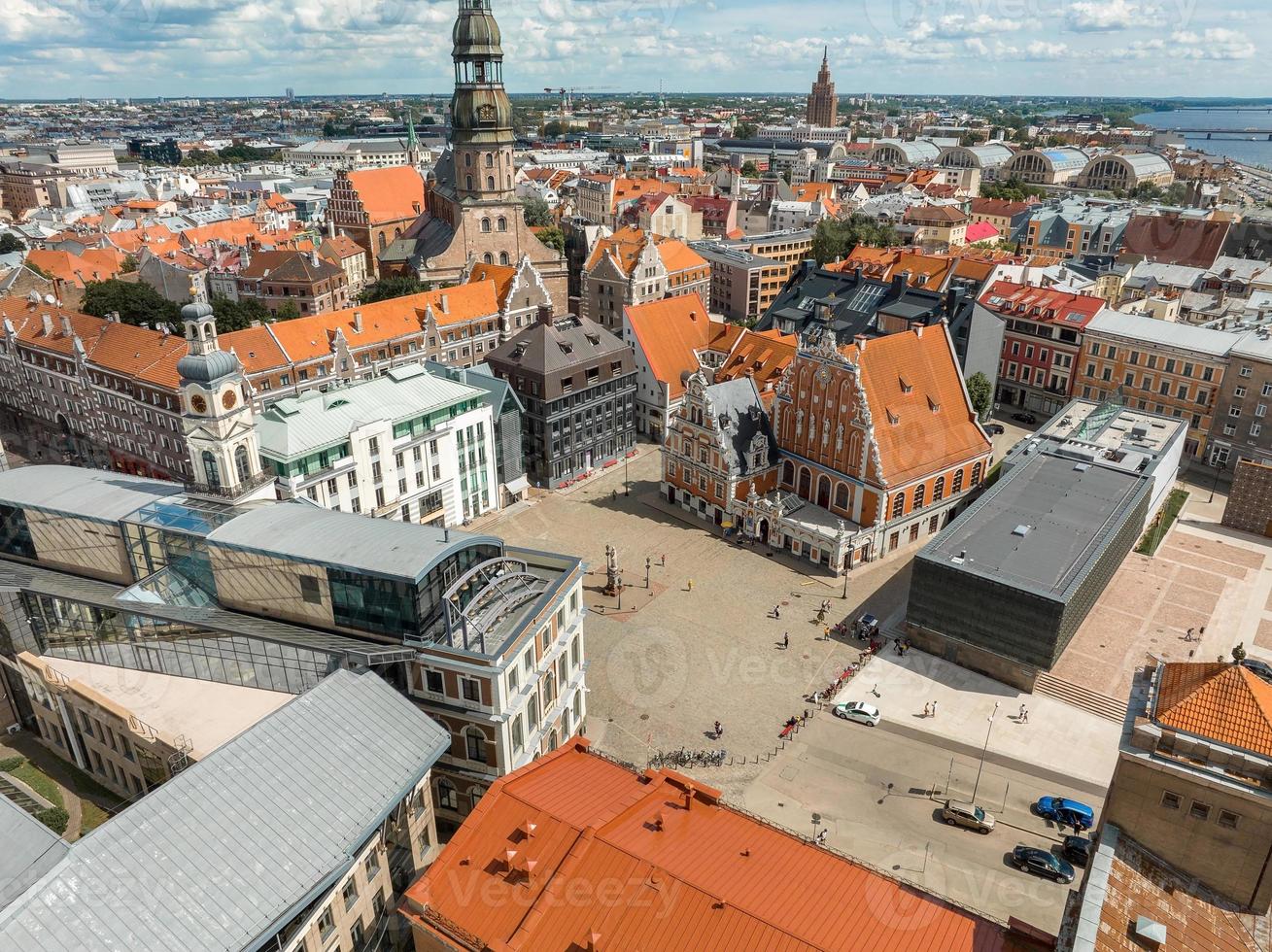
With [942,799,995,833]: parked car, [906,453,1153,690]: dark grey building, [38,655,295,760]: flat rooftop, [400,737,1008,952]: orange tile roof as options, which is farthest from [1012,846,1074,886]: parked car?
[38,655,295,760]: flat rooftop

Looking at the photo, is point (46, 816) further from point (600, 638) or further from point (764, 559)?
point (764, 559)

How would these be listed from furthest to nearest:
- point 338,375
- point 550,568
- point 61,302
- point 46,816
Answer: point 61,302
point 338,375
point 550,568
point 46,816

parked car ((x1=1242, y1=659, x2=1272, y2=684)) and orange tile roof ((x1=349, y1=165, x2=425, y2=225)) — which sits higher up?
orange tile roof ((x1=349, y1=165, x2=425, y2=225))

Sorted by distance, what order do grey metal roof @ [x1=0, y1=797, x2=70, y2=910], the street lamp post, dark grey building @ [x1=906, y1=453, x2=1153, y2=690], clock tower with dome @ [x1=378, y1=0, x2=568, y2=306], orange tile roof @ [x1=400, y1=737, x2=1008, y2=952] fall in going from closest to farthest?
orange tile roof @ [x1=400, y1=737, x2=1008, y2=952]
grey metal roof @ [x1=0, y1=797, x2=70, y2=910]
the street lamp post
dark grey building @ [x1=906, y1=453, x2=1153, y2=690]
clock tower with dome @ [x1=378, y1=0, x2=568, y2=306]

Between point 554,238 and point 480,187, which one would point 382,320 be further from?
point 554,238

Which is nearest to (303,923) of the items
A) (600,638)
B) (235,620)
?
(235,620)

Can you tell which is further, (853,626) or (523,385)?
Answer: (523,385)

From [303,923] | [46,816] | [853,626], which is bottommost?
[853,626]

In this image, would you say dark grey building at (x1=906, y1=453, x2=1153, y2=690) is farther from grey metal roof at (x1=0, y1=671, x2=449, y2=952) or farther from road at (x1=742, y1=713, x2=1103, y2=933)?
grey metal roof at (x1=0, y1=671, x2=449, y2=952)
